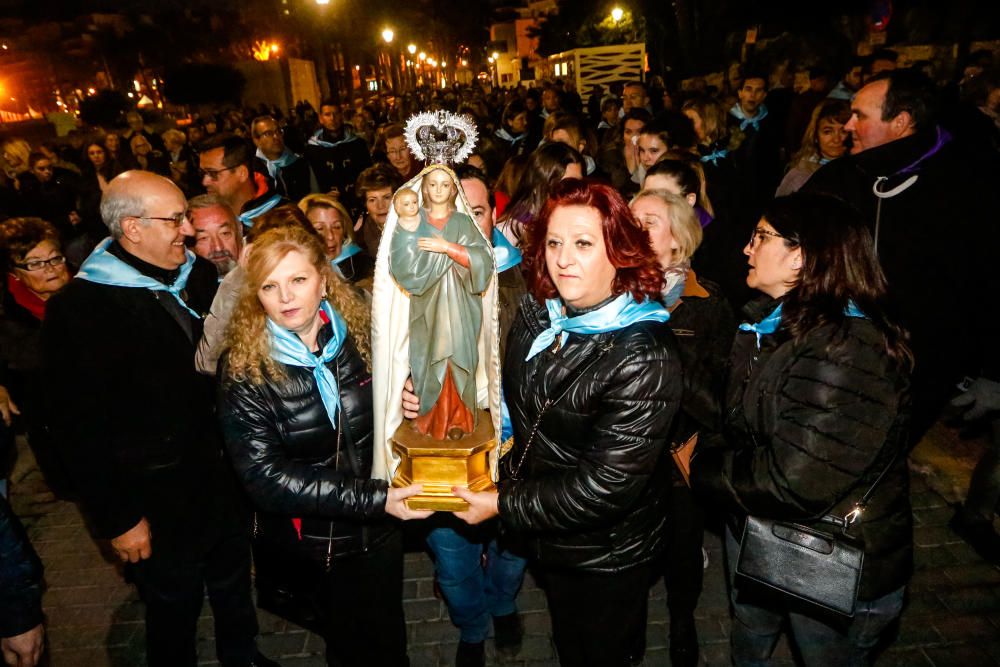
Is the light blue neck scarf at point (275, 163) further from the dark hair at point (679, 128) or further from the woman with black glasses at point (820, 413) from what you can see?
the woman with black glasses at point (820, 413)

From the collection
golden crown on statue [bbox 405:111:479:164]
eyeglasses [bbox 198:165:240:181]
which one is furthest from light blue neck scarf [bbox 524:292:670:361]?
eyeglasses [bbox 198:165:240:181]

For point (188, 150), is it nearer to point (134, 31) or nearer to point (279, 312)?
point (279, 312)

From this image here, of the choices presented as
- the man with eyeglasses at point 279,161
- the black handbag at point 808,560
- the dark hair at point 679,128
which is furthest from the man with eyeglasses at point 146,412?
the dark hair at point 679,128

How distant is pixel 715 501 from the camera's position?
8.50ft

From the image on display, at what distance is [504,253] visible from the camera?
3613 mm

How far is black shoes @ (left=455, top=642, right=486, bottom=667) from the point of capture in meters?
3.41

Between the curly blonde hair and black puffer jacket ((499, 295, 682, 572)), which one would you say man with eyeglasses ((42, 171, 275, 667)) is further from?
black puffer jacket ((499, 295, 682, 572))

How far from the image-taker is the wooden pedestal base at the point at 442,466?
2.42 metres

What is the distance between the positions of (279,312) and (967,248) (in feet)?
12.7

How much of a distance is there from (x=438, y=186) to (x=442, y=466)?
1.14 meters

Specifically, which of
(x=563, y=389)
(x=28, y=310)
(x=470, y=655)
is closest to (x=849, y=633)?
(x=563, y=389)

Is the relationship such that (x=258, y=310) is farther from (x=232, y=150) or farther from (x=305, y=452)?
(x=232, y=150)

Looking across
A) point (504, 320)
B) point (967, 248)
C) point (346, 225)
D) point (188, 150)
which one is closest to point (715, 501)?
point (504, 320)

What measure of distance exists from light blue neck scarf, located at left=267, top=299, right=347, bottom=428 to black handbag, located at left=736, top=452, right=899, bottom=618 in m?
1.86
